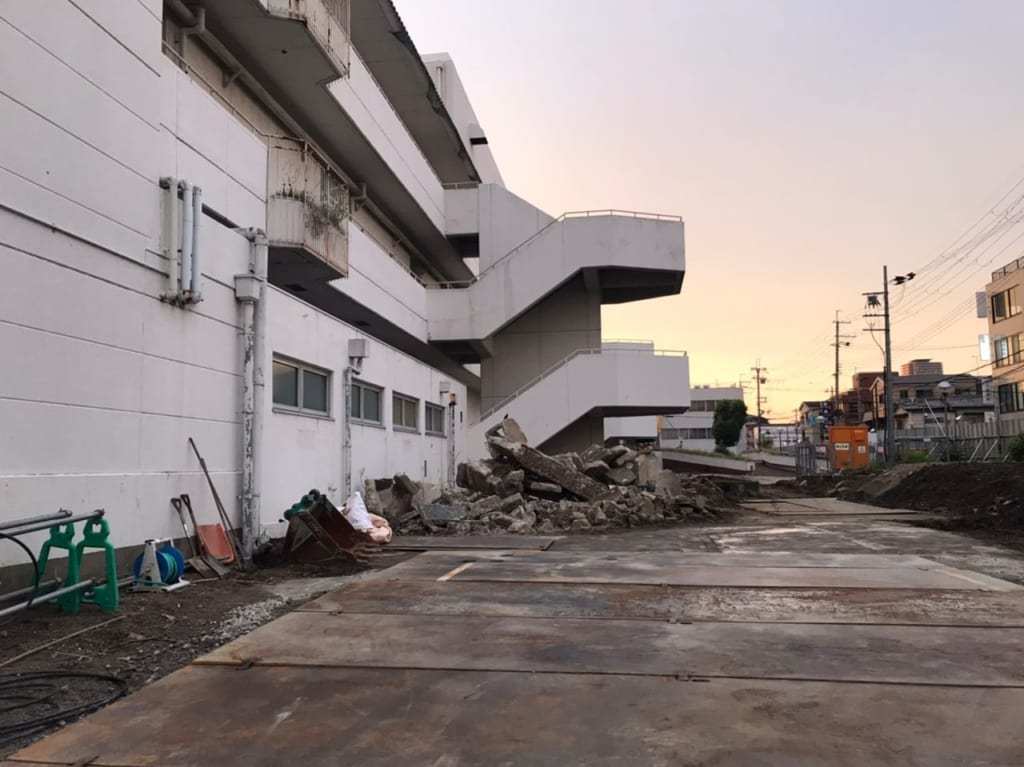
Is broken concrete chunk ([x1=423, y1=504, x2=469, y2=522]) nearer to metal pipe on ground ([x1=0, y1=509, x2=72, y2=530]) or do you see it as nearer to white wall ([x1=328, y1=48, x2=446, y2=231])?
metal pipe on ground ([x1=0, y1=509, x2=72, y2=530])

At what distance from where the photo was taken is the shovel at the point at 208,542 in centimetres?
908

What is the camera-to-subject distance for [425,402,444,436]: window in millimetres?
20000

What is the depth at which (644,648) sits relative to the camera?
5.29 meters

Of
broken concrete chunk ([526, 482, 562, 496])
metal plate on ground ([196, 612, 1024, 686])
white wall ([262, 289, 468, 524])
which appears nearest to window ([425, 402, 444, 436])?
white wall ([262, 289, 468, 524])

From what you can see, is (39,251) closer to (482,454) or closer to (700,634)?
(700,634)

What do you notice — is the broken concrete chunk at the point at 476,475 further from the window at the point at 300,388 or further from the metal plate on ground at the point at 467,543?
the window at the point at 300,388

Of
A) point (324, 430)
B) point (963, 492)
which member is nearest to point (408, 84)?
point (324, 430)

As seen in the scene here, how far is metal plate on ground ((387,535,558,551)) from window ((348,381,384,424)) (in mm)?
2597

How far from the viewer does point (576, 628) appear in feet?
19.6

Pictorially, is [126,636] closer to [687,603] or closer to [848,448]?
[687,603]

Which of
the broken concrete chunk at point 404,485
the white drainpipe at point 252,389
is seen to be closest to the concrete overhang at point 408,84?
the broken concrete chunk at point 404,485

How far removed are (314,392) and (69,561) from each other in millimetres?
6443

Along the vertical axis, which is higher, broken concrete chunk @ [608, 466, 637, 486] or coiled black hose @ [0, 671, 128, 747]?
broken concrete chunk @ [608, 466, 637, 486]

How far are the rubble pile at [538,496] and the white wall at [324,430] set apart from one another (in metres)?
0.87
